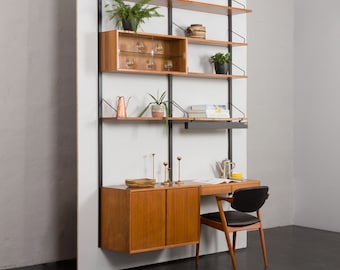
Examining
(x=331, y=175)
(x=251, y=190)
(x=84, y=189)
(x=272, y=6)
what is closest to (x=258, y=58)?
(x=272, y=6)

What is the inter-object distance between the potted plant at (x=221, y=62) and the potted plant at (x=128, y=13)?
904mm

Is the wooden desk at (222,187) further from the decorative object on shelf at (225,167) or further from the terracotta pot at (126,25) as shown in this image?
the terracotta pot at (126,25)

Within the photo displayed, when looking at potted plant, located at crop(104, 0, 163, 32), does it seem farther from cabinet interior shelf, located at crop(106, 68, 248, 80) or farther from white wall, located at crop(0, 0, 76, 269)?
white wall, located at crop(0, 0, 76, 269)

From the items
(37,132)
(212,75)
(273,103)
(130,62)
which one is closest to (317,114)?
(273,103)

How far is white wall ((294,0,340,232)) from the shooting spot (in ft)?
24.0

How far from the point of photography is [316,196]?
299 inches

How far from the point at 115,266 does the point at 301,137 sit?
11.1ft

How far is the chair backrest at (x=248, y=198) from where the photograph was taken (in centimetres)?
537

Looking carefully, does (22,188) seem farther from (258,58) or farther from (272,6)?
(272,6)

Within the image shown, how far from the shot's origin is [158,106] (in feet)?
18.4

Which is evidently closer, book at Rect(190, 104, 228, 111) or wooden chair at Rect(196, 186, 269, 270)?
wooden chair at Rect(196, 186, 269, 270)

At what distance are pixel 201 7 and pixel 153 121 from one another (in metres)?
1.25

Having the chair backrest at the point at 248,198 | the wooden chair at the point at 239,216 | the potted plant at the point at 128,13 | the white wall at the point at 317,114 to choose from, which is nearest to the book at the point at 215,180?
the wooden chair at the point at 239,216

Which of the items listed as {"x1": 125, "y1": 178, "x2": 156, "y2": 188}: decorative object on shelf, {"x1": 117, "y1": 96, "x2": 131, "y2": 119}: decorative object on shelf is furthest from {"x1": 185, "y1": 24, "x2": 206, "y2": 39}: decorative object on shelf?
{"x1": 125, "y1": 178, "x2": 156, "y2": 188}: decorative object on shelf
